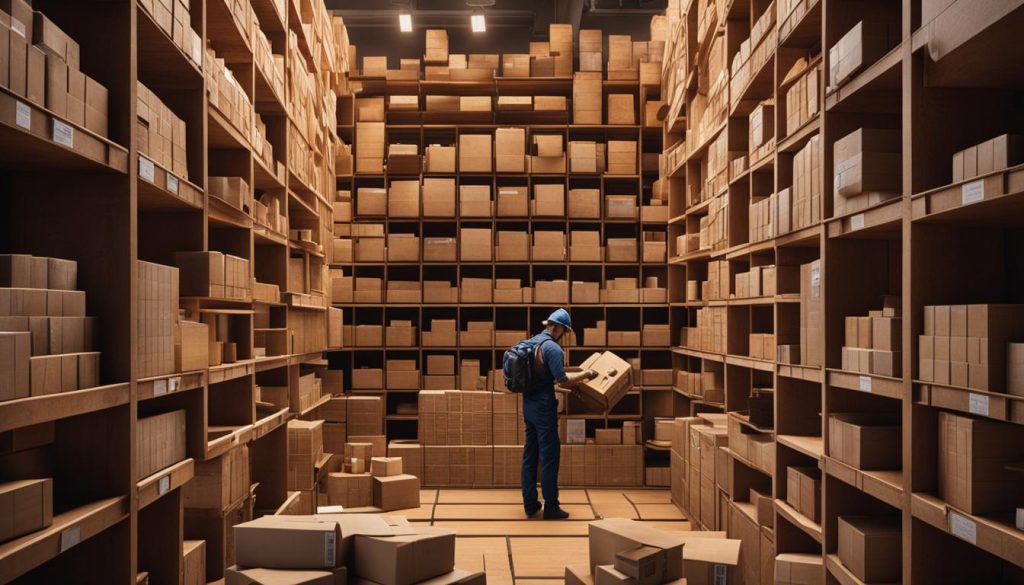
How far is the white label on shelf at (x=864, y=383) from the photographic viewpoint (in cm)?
315

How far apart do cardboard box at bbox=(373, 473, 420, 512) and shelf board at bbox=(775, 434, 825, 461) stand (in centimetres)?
384

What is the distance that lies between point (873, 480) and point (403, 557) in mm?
1848

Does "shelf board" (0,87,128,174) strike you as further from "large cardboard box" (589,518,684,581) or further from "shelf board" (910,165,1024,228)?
"shelf board" (910,165,1024,228)

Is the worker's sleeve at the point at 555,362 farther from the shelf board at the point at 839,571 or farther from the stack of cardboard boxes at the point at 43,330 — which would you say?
the stack of cardboard boxes at the point at 43,330

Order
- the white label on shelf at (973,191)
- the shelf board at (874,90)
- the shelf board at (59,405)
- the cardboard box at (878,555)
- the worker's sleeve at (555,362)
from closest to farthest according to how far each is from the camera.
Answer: the shelf board at (59,405) → the white label on shelf at (973,191) → the shelf board at (874,90) → the cardboard box at (878,555) → the worker's sleeve at (555,362)

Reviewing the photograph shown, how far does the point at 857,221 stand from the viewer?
10.6 feet

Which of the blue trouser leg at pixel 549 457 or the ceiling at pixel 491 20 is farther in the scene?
the ceiling at pixel 491 20

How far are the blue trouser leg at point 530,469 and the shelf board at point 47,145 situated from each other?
4.84 metres

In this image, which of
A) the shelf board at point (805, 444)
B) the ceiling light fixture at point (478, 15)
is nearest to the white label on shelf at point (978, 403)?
the shelf board at point (805, 444)

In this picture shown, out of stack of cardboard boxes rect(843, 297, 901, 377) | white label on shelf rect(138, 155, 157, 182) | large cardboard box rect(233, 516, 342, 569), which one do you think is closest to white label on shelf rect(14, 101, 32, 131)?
white label on shelf rect(138, 155, 157, 182)

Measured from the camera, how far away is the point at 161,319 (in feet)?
10.1

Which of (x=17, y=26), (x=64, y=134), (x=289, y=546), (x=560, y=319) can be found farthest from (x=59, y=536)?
(x=560, y=319)

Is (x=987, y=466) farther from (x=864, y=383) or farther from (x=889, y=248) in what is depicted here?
(x=889, y=248)

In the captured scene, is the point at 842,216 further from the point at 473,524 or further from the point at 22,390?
the point at 473,524
